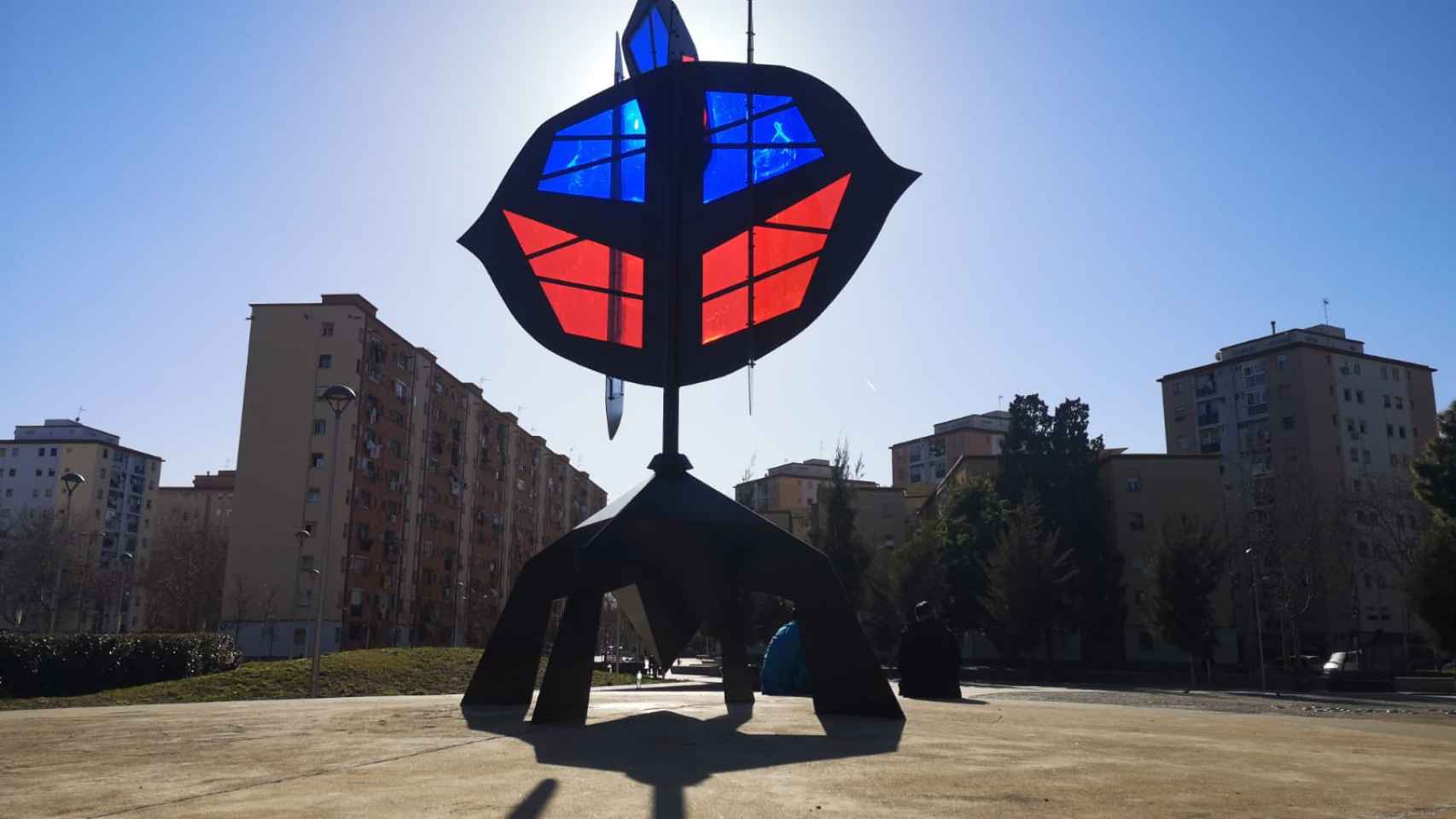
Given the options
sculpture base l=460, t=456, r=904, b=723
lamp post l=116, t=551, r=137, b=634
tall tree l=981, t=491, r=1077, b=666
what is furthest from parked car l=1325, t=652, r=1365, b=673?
lamp post l=116, t=551, r=137, b=634

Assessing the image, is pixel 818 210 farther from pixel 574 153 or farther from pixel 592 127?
pixel 574 153

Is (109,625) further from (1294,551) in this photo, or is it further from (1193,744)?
(1193,744)

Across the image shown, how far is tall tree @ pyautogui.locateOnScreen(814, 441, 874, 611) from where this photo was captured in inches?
2071

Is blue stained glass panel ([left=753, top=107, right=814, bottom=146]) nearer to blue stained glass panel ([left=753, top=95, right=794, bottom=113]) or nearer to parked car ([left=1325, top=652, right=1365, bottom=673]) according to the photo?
blue stained glass panel ([left=753, top=95, right=794, bottom=113])

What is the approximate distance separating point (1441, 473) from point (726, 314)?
31925 mm

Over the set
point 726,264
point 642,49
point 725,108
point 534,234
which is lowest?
point 726,264

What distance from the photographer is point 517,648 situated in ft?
45.5

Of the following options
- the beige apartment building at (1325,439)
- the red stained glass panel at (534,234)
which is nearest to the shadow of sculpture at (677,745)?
the red stained glass panel at (534,234)

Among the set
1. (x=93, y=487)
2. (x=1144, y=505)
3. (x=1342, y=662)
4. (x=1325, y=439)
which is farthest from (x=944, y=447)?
(x=93, y=487)

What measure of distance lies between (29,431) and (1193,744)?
139673mm

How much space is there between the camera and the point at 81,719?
13555 millimetres

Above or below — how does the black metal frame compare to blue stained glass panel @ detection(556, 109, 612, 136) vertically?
below

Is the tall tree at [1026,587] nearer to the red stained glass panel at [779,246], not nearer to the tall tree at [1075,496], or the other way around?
the tall tree at [1075,496]

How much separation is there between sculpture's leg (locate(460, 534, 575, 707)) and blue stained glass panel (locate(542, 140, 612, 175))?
6118mm
